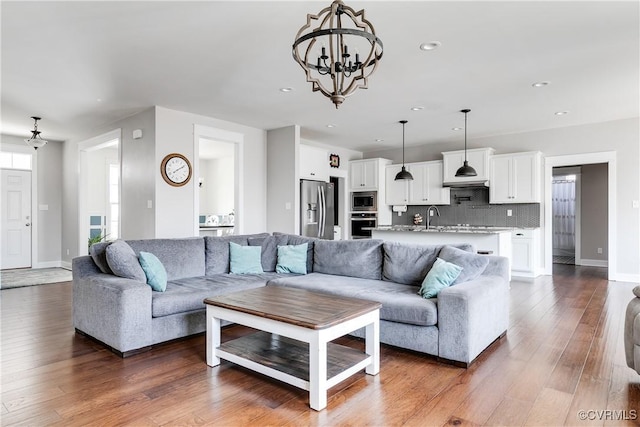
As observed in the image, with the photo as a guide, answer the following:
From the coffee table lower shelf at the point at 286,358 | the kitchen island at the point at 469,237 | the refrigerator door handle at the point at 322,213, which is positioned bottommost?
the coffee table lower shelf at the point at 286,358

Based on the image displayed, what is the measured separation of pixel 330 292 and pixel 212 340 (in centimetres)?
108

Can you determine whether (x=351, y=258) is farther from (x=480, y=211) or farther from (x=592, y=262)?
(x=592, y=262)

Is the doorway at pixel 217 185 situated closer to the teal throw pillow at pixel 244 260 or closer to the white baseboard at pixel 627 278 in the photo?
the teal throw pillow at pixel 244 260

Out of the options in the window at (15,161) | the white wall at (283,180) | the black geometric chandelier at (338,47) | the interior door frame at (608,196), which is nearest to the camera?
the black geometric chandelier at (338,47)

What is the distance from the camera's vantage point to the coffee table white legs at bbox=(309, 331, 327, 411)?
2.10m

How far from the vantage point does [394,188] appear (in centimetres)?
831

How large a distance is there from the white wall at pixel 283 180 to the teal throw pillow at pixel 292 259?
6.19ft

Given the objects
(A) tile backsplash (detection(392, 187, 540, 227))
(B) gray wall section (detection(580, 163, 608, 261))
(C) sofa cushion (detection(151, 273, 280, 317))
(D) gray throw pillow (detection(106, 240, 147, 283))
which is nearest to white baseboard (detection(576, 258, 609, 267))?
(B) gray wall section (detection(580, 163, 608, 261))

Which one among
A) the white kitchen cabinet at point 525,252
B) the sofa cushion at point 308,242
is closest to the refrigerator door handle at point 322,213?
the sofa cushion at point 308,242

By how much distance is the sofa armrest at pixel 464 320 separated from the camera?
2664mm

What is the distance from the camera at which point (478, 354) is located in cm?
286

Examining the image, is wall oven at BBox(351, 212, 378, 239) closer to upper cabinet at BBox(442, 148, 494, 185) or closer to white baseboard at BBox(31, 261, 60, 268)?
upper cabinet at BBox(442, 148, 494, 185)

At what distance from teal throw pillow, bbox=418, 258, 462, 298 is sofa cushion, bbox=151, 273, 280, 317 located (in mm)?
1666

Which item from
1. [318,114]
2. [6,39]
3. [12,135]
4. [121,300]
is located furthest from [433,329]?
[12,135]
